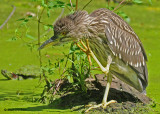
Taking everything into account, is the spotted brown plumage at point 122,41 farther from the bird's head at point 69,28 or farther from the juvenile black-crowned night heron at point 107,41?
the bird's head at point 69,28

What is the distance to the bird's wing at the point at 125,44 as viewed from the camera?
4477mm

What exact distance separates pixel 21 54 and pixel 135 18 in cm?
566

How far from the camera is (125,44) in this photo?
475cm

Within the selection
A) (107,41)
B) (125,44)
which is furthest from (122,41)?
(107,41)

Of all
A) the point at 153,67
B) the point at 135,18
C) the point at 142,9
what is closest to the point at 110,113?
the point at 153,67

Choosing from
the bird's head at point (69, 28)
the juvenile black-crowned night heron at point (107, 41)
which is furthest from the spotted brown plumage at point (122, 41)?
the bird's head at point (69, 28)

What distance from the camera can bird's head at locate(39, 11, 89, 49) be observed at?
421 cm

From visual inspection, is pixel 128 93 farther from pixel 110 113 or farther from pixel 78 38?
pixel 78 38

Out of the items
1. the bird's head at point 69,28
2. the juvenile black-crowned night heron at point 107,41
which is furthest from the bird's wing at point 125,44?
the bird's head at point 69,28

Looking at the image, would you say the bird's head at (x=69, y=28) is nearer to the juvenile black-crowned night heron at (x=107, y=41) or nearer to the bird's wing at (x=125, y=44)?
the juvenile black-crowned night heron at (x=107, y=41)

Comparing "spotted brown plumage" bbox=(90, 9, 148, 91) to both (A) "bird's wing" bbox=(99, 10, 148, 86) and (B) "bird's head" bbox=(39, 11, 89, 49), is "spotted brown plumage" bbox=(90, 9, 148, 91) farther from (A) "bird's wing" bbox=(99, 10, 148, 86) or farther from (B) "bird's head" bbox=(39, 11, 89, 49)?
(B) "bird's head" bbox=(39, 11, 89, 49)

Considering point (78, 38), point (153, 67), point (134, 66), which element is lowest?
point (153, 67)

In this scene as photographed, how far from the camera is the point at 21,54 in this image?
7.57 m

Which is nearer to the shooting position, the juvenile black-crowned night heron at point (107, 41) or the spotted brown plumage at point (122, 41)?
the juvenile black-crowned night heron at point (107, 41)
